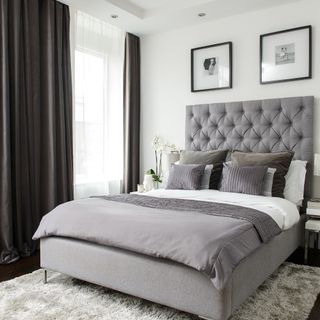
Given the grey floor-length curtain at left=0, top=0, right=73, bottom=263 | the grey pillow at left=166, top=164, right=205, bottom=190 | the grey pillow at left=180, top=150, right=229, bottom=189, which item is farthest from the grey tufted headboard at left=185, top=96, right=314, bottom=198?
the grey floor-length curtain at left=0, top=0, right=73, bottom=263

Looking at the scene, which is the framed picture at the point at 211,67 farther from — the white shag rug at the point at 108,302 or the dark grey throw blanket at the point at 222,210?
the white shag rug at the point at 108,302

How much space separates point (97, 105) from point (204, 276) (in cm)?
301

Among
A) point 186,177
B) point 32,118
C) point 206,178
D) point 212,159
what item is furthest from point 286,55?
point 32,118

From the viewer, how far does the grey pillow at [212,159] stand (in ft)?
12.2

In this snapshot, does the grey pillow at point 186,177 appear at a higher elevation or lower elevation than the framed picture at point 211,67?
lower

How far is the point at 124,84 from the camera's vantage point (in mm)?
4695

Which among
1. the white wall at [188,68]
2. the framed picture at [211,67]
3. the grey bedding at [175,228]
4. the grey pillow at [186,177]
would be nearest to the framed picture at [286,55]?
the white wall at [188,68]

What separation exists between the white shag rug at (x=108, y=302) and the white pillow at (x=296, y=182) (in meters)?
0.80

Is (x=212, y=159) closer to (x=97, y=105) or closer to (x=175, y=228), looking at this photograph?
(x=97, y=105)

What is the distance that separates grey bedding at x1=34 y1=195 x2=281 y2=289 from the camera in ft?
6.34

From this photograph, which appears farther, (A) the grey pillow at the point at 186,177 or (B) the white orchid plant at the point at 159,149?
(B) the white orchid plant at the point at 159,149

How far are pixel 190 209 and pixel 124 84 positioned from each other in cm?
261

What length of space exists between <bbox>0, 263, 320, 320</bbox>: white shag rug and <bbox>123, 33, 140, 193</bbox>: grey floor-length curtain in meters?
2.12

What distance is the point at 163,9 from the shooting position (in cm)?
404
